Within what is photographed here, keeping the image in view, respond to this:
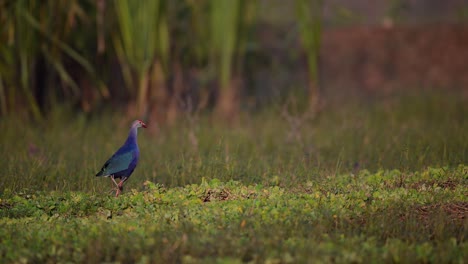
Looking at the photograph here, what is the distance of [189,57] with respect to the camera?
11.0 m

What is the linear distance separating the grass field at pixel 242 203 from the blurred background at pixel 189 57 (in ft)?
3.60

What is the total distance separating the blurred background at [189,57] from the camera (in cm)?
900

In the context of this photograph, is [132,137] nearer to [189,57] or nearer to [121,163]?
[121,163]

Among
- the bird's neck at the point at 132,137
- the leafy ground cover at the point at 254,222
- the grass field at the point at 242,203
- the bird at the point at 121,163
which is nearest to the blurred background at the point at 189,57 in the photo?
the grass field at the point at 242,203

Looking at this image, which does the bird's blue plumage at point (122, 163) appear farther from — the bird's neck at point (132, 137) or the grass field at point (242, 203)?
the grass field at point (242, 203)

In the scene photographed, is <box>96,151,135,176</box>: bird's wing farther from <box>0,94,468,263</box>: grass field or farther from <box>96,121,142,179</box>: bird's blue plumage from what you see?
<box>0,94,468,263</box>: grass field

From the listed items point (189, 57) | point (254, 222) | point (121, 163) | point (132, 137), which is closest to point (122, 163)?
point (121, 163)

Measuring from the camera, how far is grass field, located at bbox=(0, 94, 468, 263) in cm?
400

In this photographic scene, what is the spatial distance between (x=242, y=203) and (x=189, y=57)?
6.24 metres

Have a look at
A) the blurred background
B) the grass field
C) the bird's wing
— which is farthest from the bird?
the blurred background

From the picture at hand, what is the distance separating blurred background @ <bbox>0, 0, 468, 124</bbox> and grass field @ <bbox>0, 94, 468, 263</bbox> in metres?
1.10

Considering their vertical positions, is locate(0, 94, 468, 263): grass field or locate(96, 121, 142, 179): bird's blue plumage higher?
locate(96, 121, 142, 179): bird's blue plumage

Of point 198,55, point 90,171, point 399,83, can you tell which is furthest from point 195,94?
point 90,171

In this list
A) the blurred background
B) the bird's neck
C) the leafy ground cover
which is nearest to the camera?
the leafy ground cover
